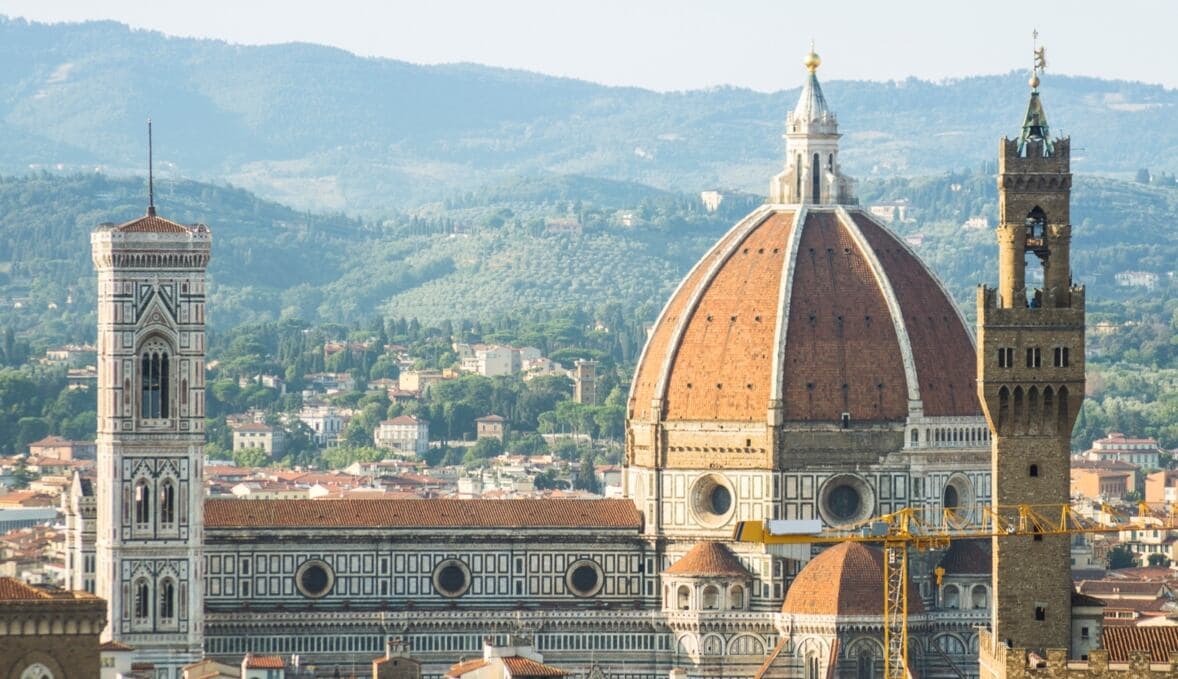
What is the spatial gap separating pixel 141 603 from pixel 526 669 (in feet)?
49.8

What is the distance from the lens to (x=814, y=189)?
104438 millimetres

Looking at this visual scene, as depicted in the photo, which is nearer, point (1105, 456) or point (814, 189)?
point (814, 189)

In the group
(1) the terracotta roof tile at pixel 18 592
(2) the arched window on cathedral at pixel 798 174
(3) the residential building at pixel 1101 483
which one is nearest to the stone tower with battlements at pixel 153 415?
(2) the arched window on cathedral at pixel 798 174

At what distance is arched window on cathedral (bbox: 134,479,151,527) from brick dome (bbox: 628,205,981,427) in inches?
544

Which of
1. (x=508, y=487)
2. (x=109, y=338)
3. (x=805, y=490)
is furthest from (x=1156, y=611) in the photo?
(x=508, y=487)

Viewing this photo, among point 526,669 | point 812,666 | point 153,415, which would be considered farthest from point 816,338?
point 526,669

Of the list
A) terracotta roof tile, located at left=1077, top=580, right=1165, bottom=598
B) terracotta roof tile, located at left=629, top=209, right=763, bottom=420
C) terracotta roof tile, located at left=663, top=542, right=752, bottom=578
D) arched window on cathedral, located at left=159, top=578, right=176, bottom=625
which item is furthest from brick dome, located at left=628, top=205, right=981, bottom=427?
arched window on cathedral, located at left=159, top=578, right=176, bottom=625

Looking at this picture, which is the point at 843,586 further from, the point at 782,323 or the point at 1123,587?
the point at 1123,587

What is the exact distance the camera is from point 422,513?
9975 cm

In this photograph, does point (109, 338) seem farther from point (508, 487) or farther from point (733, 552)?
point (508, 487)

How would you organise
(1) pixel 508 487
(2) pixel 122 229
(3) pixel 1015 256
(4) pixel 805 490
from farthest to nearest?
(1) pixel 508 487, (4) pixel 805 490, (2) pixel 122 229, (3) pixel 1015 256

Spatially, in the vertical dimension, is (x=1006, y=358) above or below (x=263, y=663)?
above

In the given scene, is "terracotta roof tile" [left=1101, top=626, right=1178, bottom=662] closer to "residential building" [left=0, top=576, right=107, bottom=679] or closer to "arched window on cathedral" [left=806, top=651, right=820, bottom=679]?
"residential building" [left=0, top=576, right=107, bottom=679]

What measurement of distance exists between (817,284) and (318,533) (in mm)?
13791
